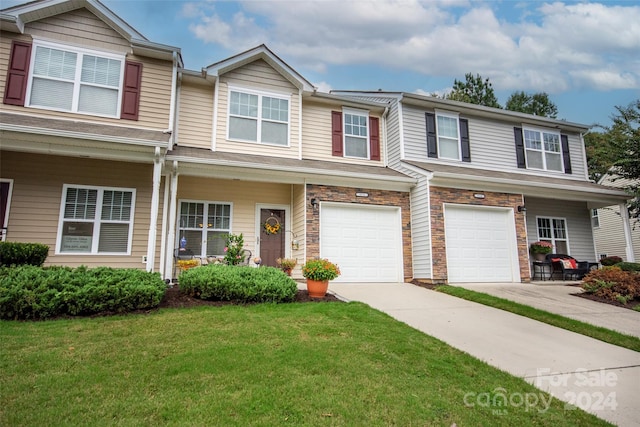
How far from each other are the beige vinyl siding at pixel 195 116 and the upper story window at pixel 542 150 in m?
10.9

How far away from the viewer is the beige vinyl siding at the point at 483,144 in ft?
38.0

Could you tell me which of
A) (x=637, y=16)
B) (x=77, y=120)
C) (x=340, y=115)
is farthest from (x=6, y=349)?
(x=637, y=16)

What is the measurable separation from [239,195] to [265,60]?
168 inches

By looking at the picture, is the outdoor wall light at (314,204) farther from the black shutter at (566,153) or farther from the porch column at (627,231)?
the porch column at (627,231)

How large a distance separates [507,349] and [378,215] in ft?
19.9

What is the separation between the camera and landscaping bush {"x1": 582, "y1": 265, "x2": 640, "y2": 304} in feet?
26.3

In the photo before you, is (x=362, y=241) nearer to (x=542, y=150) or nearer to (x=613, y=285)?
(x=613, y=285)

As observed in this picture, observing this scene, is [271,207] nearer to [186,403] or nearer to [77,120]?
[77,120]

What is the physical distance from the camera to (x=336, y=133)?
11594 mm

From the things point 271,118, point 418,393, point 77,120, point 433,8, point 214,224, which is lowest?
point 418,393

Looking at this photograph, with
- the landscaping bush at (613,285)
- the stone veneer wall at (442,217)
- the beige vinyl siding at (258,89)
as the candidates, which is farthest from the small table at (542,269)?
the beige vinyl siding at (258,89)

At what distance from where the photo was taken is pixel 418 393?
317 centimetres

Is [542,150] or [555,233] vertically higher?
[542,150]

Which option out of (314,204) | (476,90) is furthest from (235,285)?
(476,90)
